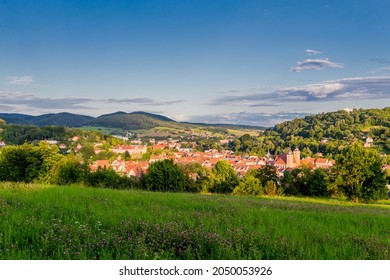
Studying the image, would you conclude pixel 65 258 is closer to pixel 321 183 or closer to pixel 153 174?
pixel 153 174

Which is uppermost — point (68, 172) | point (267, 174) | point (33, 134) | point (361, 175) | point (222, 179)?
point (33, 134)

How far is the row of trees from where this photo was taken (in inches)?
1682

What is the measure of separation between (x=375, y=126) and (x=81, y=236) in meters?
223

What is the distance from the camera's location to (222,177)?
161ft

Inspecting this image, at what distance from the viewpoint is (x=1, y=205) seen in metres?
8.02

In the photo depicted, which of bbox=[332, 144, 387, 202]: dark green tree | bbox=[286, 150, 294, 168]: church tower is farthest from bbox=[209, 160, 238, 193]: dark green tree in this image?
bbox=[286, 150, 294, 168]: church tower

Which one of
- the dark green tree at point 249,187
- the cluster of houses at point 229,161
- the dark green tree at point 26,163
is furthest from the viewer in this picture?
the cluster of houses at point 229,161

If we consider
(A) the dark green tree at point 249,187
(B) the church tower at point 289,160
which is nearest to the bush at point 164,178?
(A) the dark green tree at point 249,187

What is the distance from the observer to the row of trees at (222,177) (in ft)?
140

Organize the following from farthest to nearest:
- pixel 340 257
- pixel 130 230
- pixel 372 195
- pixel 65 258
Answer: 1. pixel 372 195
2. pixel 130 230
3. pixel 340 257
4. pixel 65 258

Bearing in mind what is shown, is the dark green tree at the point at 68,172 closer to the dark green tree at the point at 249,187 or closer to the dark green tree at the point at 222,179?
the dark green tree at the point at 222,179

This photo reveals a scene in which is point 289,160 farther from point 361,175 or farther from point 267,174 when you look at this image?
point 361,175

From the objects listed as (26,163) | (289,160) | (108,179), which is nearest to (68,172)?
(108,179)

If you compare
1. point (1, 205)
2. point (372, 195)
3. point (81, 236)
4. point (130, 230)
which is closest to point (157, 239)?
point (130, 230)
